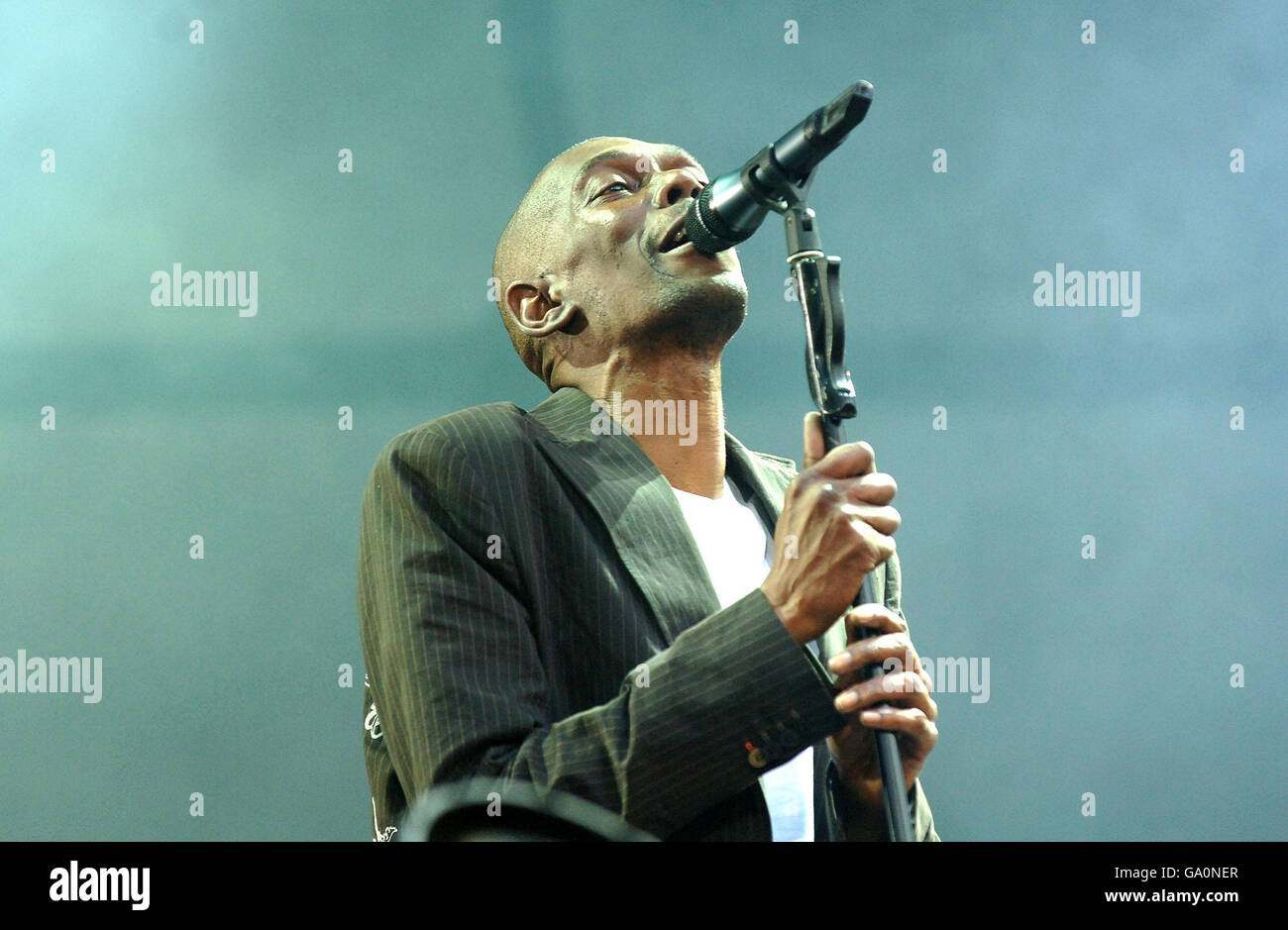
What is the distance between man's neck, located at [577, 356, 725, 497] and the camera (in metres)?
2.09

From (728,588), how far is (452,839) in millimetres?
547

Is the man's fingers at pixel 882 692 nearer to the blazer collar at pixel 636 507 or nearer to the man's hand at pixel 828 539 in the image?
the man's hand at pixel 828 539

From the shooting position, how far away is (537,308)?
2.26m

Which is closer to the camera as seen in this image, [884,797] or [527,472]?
[884,797]

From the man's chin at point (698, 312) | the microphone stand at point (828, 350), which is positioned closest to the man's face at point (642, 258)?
the man's chin at point (698, 312)

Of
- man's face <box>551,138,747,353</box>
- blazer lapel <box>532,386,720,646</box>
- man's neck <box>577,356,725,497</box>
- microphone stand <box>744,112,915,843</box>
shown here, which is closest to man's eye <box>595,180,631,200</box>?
man's face <box>551,138,747,353</box>

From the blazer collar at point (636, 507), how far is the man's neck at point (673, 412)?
55 millimetres

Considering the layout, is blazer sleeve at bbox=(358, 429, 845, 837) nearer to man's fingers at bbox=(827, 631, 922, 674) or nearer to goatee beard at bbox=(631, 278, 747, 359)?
man's fingers at bbox=(827, 631, 922, 674)

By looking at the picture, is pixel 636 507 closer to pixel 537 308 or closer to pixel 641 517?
pixel 641 517
